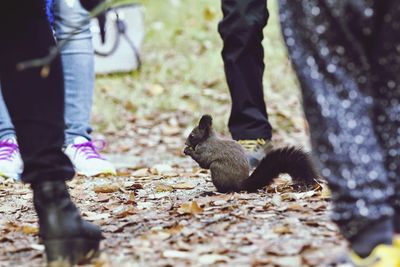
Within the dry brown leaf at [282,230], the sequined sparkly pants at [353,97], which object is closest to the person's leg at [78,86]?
the dry brown leaf at [282,230]

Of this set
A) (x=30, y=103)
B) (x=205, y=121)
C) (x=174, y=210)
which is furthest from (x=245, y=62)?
(x=30, y=103)

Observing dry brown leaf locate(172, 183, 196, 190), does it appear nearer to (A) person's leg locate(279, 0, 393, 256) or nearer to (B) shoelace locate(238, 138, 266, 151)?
(B) shoelace locate(238, 138, 266, 151)

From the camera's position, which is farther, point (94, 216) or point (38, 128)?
point (94, 216)

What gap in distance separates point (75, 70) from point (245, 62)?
40.0 inches

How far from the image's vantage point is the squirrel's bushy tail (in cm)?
368

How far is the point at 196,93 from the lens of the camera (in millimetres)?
→ 9039

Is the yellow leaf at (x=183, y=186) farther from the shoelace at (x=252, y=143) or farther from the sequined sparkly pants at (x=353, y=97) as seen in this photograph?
the sequined sparkly pants at (x=353, y=97)

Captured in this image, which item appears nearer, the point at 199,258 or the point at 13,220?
the point at 199,258

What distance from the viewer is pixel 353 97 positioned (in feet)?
7.53

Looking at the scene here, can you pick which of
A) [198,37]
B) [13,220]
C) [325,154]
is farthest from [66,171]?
[198,37]

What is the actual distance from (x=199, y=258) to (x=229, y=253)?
114 mm

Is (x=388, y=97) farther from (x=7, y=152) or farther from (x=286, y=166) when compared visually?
(x=7, y=152)

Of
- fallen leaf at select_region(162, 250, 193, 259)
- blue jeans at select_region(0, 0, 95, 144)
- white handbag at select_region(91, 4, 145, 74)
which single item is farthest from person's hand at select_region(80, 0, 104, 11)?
white handbag at select_region(91, 4, 145, 74)

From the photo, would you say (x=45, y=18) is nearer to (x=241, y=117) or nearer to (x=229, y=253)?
(x=229, y=253)
